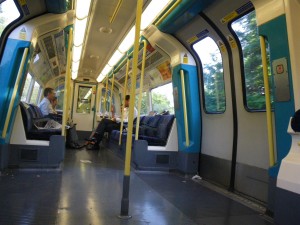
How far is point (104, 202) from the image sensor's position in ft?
10.5

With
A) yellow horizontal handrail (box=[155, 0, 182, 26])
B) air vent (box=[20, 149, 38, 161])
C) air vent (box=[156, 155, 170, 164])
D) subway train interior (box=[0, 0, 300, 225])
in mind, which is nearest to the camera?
subway train interior (box=[0, 0, 300, 225])

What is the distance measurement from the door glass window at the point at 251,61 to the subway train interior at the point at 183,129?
2 cm

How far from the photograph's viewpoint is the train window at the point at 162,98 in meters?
7.98

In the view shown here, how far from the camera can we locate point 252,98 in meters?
4.13

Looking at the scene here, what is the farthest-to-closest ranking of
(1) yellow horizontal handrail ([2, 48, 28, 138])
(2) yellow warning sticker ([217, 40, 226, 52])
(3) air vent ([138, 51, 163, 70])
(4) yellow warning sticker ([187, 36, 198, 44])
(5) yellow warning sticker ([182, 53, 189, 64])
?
1. (3) air vent ([138, 51, 163, 70])
2. (5) yellow warning sticker ([182, 53, 189, 64])
3. (4) yellow warning sticker ([187, 36, 198, 44])
4. (2) yellow warning sticker ([217, 40, 226, 52])
5. (1) yellow horizontal handrail ([2, 48, 28, 138])

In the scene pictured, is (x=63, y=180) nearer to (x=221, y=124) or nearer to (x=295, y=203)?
(x=221, y=124)

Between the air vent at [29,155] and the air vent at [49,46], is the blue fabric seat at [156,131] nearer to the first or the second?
the air vent at [29,155]

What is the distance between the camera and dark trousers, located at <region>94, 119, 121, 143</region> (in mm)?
8641

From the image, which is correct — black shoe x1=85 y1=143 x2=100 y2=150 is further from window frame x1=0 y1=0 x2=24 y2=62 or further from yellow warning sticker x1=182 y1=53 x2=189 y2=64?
window frame x1=0 y1=0 x2=24 y2=62

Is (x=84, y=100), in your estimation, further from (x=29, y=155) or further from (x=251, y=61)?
(x=251, y=61)

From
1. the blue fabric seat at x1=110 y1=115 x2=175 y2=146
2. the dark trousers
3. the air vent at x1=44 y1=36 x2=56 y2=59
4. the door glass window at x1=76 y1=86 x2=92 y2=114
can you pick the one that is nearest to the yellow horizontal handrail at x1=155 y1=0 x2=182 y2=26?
the blue fabric seat at x1=110 y1=115 x2=175 y2=146

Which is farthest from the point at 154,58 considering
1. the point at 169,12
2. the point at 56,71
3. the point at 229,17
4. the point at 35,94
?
the point at 56,71

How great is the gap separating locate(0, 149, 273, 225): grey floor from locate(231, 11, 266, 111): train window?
5.05ft

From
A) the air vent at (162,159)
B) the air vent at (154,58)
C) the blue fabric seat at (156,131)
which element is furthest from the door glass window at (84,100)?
the air vent at (162,159)
